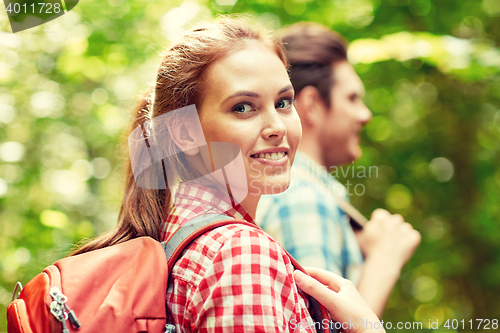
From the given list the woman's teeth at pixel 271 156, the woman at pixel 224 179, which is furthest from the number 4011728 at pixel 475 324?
the woman's teeth at pixel 271 156

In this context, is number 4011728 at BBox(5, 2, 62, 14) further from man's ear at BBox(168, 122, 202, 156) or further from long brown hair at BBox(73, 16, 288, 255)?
man's ear at BBox(168, 122, 202, 156)

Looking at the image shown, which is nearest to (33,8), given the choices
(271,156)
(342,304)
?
(271,156)

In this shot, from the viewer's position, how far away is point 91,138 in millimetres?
3057

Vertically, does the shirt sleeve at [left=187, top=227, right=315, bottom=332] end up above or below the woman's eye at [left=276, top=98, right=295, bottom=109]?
below

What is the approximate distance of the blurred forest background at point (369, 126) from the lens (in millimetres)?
2564

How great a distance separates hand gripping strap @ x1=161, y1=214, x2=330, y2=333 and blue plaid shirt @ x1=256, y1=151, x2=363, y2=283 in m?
0.56

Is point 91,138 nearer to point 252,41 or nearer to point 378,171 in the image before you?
point 252,41

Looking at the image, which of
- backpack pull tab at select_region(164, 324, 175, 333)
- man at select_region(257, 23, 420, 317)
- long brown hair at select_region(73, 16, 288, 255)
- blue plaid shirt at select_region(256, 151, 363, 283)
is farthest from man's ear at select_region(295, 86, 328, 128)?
backpack pull tab at select_region(164, 324, 175, 333)

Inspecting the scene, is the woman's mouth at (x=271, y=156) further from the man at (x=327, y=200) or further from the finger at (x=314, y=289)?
the man at (x=327, y=200)

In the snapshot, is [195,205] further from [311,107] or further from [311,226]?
[311,107]

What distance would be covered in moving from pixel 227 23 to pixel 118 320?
78 cm

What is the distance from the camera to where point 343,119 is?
5.97 feet

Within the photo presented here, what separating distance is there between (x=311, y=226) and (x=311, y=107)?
0.58 m

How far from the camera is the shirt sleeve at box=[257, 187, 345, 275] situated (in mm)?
1507
